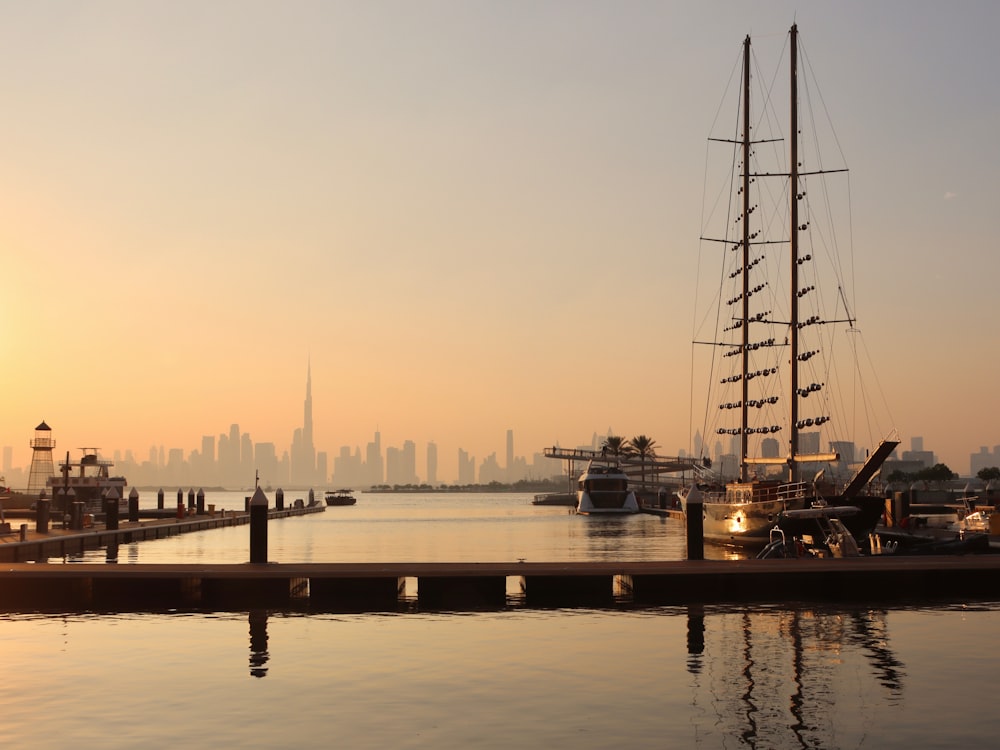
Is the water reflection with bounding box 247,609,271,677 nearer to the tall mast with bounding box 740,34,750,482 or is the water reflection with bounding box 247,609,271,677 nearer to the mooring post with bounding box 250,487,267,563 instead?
the mooring post with bounding box 250,487,267,563

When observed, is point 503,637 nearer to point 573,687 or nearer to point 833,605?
point 573,687

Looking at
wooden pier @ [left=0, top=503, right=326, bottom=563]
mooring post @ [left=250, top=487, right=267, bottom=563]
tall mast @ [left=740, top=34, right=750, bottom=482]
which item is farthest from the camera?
tall mast @ [left=740, top=34, right=750, bottom=482]

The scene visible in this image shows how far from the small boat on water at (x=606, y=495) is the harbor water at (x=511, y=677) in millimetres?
114640

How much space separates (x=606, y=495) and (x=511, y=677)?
12850cm

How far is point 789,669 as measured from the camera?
79.9ft

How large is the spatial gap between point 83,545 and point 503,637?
133 ft

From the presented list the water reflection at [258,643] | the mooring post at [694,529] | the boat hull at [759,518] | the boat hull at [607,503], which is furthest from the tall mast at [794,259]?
the boat hull at [607,503]

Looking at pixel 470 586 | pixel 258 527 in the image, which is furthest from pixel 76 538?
pixel 470 586

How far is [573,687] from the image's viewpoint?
75.6 ft

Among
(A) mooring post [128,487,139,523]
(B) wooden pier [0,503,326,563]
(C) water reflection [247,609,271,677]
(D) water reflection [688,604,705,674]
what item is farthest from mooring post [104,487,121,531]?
(D) water reflection [688,604,705,674]

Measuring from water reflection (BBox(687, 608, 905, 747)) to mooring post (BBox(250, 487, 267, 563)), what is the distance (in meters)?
15.1

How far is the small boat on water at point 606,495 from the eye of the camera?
5921 inches

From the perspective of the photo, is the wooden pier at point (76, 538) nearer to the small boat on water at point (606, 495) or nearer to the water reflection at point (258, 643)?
the water reflection at point (258, 643)

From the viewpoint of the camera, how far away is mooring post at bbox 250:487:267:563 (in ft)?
129
